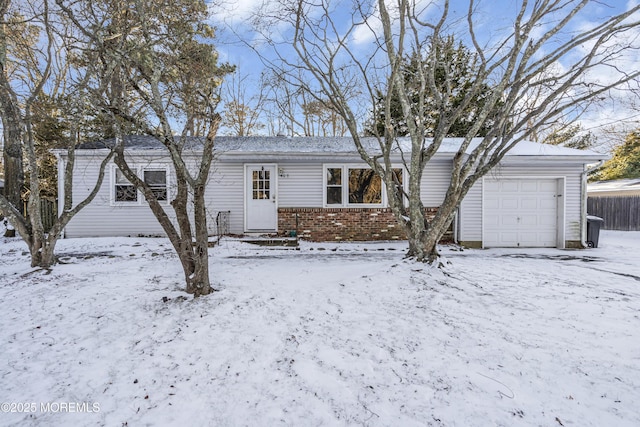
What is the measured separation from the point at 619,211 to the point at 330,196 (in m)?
14.5

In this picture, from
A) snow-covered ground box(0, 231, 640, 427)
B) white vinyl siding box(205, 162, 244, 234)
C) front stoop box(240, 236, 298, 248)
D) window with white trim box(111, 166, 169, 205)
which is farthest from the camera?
white vinyl siding box(205, 162, 244, 234)

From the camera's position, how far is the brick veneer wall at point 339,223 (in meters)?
8.30

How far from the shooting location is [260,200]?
836 cm

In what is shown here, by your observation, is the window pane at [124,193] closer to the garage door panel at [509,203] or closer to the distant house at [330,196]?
the distant house at [330,196]

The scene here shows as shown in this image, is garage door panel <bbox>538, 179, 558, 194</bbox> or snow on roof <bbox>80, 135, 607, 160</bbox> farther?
garage door panel <bbox>538, 179, 558, 194</bbox>

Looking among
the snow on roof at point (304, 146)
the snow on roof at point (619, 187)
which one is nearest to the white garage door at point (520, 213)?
the snow on roof at point (304, 146)

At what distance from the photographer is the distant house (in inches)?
310

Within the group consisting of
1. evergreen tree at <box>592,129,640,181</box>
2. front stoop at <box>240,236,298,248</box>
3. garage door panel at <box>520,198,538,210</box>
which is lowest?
front stoop at <box>240,236,298,248</box>

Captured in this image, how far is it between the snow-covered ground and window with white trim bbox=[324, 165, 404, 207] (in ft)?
12.6

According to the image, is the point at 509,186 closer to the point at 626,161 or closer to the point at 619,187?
the point at 619,187

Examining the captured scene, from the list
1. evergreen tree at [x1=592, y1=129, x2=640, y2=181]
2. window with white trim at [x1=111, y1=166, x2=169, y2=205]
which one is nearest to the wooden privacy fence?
evergreen tree at [x1=592, y1=129, x2=640, y2=181]

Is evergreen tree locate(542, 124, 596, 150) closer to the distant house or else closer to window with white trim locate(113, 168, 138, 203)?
the distant house

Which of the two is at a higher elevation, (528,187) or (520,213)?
(528,187)

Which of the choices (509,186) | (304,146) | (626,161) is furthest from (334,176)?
(626,161)
